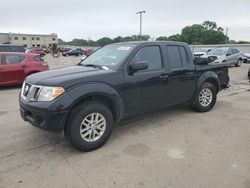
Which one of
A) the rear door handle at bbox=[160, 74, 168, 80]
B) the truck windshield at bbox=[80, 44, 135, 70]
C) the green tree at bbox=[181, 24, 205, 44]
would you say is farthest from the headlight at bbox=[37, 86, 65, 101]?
the green tree at bbox=[181, 24, 205, 44]

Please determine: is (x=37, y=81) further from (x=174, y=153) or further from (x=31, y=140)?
(x=174, y=153)

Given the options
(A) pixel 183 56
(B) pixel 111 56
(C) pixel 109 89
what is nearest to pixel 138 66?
(C) pixel 109 89

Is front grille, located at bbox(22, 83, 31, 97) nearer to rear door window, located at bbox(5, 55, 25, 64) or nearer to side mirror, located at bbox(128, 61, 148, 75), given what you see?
side mirror, located at bbox(128, 61, 148, 75)

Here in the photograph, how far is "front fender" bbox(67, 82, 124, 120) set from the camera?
12.1ft

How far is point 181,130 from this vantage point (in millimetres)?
4801

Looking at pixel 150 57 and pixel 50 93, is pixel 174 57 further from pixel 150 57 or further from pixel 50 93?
pixel 50 93

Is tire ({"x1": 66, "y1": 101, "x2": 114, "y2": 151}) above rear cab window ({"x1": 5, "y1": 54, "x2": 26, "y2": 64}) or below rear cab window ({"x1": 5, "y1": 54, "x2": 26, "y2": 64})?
below

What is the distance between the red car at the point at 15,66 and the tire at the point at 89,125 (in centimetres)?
677

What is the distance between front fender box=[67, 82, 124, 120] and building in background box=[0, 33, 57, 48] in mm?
92305

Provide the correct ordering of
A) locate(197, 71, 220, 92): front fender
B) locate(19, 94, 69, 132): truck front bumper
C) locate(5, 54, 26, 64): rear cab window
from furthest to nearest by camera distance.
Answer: locate(5, 54, 26, 64): rear cab window < locate(197, 71, 220, 92): front fender < locate(19, 94, 69, 132): truck front bumper

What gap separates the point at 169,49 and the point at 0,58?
23.0ft

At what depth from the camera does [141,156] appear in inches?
147

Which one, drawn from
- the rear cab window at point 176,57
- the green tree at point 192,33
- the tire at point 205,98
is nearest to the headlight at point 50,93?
the rear cab window at point 176,57

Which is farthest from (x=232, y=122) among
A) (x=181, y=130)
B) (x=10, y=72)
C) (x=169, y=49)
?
(x=10, y=72)
